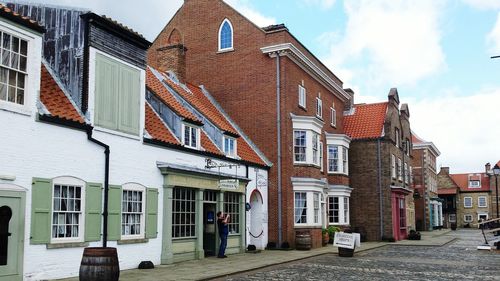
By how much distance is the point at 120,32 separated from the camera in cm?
1666

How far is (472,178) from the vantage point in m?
83.0

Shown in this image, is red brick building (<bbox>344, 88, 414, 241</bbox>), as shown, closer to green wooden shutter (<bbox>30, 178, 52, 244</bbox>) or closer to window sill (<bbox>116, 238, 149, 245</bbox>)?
window sill (<bbox>116, 238, 149, 245</bbox>)

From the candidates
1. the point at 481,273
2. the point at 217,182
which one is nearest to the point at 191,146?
the point at 217,182

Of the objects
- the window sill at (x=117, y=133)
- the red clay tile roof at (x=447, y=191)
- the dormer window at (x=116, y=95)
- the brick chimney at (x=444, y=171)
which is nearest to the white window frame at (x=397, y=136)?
the dormer window at (x=116, y=95)

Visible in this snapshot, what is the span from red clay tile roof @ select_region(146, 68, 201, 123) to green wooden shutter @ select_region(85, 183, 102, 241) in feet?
18.4

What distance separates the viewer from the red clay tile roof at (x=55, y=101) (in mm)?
14250

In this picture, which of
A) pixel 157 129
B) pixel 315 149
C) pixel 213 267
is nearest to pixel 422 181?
pixel 315 149

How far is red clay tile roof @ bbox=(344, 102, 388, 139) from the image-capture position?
117 feet

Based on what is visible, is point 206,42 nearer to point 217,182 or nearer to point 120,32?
point 217,182

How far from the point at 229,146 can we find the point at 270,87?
4895mm

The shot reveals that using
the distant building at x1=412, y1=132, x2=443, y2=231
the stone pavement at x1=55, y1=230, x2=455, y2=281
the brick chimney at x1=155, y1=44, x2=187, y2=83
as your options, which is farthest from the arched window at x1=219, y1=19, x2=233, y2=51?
the distant building at x1=412, y1=132, x2=443, y2=231

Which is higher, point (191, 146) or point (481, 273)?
point (191, 146)

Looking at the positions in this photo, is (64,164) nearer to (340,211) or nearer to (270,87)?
(270,87)

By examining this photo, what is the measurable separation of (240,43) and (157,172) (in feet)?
39.9
